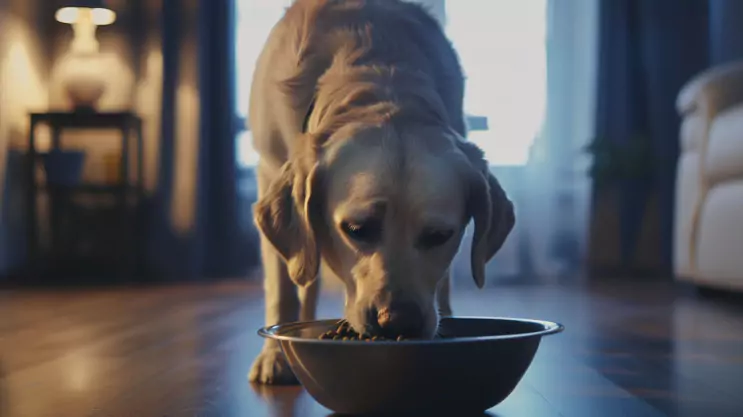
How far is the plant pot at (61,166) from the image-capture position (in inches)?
193

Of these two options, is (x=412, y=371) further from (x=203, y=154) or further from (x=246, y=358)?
(x=203, y=154)

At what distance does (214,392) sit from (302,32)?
808 mm

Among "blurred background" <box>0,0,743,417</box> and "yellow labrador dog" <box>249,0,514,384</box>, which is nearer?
"yellow labrador dog" <box>249,0,514,384</box>

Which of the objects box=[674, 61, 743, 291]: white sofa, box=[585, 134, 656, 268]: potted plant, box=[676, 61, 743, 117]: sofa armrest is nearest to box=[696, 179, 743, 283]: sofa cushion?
box=[674, 61, 743, 291]: white sofa

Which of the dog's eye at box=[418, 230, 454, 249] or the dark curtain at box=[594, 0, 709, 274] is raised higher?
the dark curtain at box=[594, 0, 709, 274]

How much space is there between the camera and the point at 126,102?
513 cm

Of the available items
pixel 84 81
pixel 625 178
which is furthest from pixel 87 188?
pixel 625 178

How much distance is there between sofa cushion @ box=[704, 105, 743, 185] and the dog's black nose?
2.25 meters

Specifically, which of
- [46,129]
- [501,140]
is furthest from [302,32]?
[46,129]

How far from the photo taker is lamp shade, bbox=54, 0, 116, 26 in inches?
196

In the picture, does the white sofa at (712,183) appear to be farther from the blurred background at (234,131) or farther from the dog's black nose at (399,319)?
the dog's black nose at (399,319)

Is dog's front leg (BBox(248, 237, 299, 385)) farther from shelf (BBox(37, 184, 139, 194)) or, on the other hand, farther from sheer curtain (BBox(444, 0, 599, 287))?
sheer curtain (BBox(444, 0, 599, 287))

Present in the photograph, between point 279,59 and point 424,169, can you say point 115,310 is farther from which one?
point 424,169

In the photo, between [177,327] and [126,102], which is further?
[126,102]
